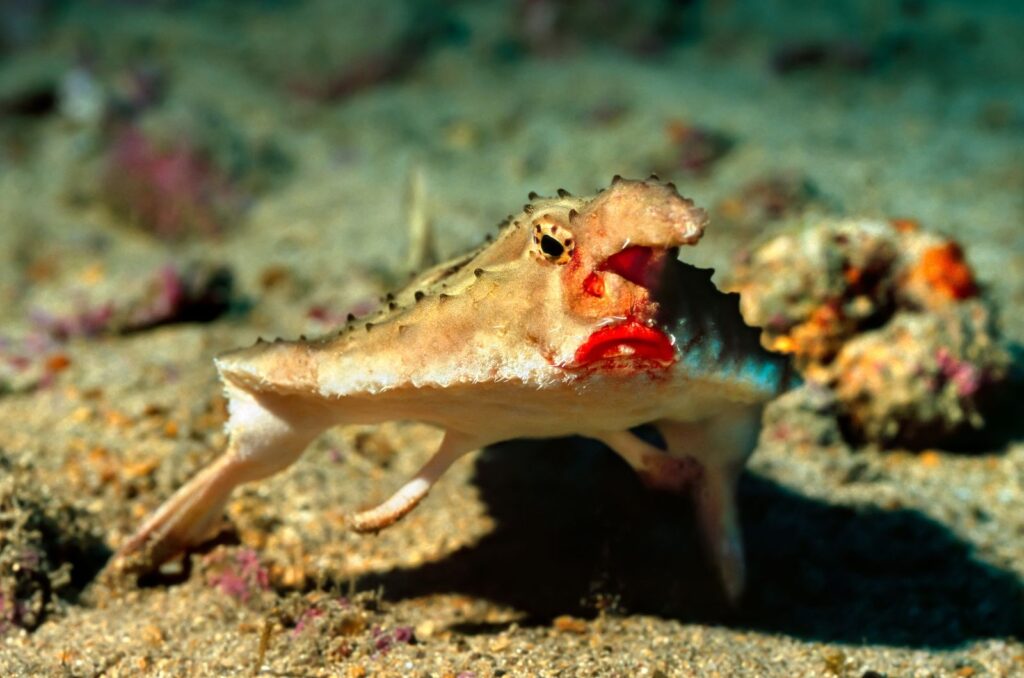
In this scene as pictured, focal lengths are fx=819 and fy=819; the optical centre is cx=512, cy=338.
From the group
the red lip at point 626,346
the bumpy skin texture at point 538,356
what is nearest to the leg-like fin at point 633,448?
the bumpy skin texture at point 538,356

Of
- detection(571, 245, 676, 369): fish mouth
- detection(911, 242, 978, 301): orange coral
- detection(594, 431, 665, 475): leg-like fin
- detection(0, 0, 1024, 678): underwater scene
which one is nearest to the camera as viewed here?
detection(571, 245, 676, 369): fish mouth

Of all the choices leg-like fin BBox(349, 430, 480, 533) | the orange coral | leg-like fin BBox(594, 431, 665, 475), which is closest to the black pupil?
leg-like fin BBox(349, 430, 480, 533)

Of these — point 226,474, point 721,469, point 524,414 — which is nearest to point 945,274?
point 721,469

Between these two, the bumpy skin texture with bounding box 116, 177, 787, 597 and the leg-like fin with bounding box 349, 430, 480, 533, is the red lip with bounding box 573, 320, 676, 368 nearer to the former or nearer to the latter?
the bumpy skin texture with bounding box 116, 177, 787, 597

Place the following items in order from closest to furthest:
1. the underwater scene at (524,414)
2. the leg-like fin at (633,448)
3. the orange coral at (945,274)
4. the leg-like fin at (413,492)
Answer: the underwater scene at (524,414) < the leg-like fin at (413,492) < the leg-like fin at (633,448) < the orange coral at (945,274)

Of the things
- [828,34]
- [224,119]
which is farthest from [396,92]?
[828,34]

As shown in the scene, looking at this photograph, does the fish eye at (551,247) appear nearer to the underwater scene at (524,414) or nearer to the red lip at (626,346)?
the underwater scene at (524,414)

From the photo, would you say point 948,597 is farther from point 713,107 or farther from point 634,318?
point 713,107
